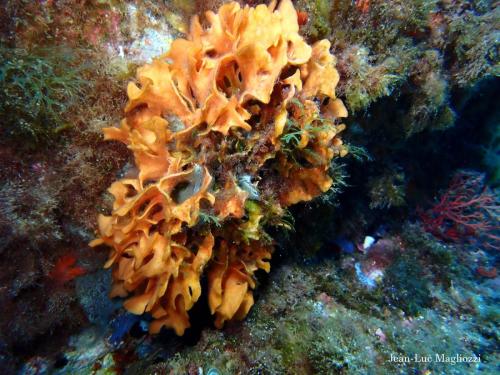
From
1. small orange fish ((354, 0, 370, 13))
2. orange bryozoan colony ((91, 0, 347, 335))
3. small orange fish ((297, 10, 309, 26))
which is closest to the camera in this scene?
orange bryozoan colony ((91, 0, 347, 335))

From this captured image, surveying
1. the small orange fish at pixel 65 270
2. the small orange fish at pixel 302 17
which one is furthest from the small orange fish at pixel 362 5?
the small orange fish at pixel 65 270

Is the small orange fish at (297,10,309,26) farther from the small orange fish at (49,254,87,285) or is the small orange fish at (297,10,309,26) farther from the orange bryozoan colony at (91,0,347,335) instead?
the small orange fish at (49,254,87,285)

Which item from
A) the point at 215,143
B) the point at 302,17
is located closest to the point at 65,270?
the point at 215,143

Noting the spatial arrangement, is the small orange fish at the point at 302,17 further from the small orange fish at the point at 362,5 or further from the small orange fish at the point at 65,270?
the small orange fish at the point at 65,270

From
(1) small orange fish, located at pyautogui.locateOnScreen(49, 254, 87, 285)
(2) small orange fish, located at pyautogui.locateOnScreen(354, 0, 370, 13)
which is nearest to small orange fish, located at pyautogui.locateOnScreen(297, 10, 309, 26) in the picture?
(2) small orange fish, located at pyautogui.locateOnScreen(354, 0, 370, 13)

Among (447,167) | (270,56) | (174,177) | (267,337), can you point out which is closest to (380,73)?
(270,56)

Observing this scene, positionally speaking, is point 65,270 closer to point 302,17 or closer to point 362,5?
point 302,17

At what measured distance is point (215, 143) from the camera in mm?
2383

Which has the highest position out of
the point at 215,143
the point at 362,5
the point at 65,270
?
the point at 362,5

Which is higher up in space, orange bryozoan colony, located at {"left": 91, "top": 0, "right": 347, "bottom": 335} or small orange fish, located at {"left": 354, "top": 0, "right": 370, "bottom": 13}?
small orange fish, located at {"left": 354, "top": 0, "right": 370, "bottom": 13}

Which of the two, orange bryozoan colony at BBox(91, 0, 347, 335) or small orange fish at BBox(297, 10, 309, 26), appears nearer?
orange bryozoan colony at BBox(91, 0, 347, 335)

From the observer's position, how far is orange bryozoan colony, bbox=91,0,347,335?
7.20 ft

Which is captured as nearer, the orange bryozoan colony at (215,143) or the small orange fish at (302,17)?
the orange bryozoan colony at (215,143)

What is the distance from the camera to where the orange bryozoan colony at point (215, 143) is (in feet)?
7.20
